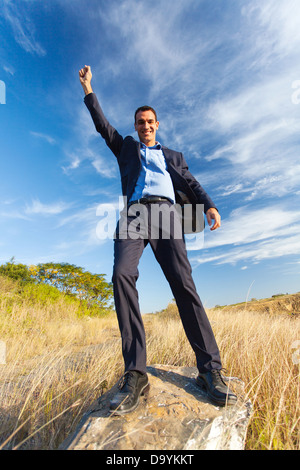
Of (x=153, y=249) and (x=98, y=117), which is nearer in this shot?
(x=153, y=249)

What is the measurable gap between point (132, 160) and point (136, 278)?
1.11 m

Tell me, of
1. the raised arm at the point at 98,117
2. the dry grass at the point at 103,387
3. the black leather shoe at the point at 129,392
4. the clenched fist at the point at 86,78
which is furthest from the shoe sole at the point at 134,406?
the clenched fist at the point at 86,78

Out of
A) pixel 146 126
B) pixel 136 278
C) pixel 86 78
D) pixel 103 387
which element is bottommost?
pixel 103 387

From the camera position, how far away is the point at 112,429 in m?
1.42

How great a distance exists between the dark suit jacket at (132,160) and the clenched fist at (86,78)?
0.28 feet

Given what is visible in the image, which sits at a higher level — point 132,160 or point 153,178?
point 132,160

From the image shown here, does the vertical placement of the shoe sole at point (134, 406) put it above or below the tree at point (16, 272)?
below

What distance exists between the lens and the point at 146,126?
8.45ft

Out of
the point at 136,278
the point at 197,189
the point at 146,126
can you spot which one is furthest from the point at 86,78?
the point at 136,278

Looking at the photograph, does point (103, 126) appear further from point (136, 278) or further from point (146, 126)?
point (136, 278)

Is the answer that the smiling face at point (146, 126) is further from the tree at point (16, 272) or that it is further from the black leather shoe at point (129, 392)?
the tree at point (16, 272)

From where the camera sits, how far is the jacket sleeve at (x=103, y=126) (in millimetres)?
2588
